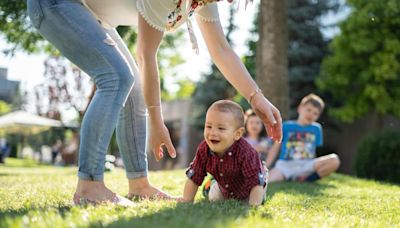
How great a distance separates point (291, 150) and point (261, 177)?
11.9 feet

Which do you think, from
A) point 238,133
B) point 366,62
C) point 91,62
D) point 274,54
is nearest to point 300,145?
point 274,54

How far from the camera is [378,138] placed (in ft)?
30.3

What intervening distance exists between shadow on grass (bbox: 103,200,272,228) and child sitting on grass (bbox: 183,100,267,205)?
0.39 metres

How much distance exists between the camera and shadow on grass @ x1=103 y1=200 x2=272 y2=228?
1.89m

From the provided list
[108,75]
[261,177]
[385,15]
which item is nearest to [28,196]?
[108,75]

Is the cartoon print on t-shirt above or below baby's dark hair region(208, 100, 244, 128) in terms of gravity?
below

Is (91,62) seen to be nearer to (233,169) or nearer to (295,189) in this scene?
(233,169)

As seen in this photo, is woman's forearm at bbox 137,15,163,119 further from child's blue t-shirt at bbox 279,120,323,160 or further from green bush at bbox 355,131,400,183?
green bush at bbox 355,131,400,183

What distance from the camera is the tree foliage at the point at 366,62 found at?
12578 millimetres

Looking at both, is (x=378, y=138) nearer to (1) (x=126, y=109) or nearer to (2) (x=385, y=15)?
(2) (x=385, y=15)

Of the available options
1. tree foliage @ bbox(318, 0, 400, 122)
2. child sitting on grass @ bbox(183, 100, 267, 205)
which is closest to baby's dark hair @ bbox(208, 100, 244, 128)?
child sitting on grass @ bbox(183, 100, 267, 205)

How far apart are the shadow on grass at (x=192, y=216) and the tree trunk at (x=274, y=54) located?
6392 mm

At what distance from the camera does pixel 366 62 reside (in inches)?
527

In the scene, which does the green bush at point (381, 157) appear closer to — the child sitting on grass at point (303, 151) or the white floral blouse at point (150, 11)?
the child sitting on grass at point (303, 151)
